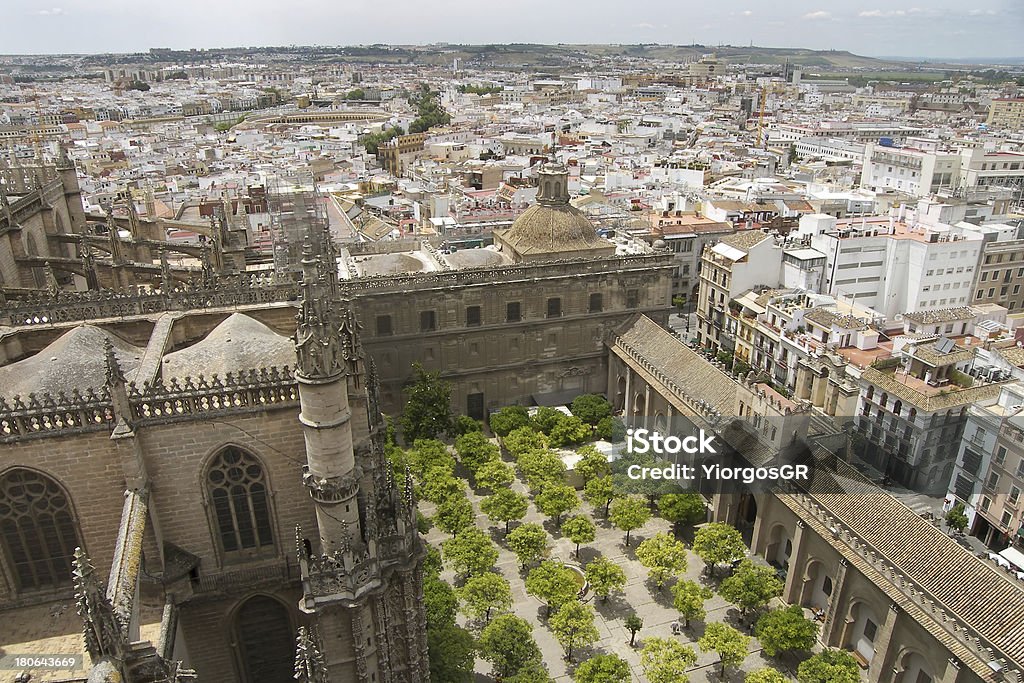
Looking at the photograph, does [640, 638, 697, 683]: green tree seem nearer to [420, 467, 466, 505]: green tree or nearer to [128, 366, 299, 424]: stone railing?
[420, 467, 466, 505]: green tree

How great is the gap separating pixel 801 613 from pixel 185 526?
81.2ft

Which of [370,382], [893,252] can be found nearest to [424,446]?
[370,382]

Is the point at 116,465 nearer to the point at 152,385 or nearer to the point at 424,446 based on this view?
the point at 152,385

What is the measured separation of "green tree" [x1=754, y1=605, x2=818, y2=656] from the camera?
96.4 ft

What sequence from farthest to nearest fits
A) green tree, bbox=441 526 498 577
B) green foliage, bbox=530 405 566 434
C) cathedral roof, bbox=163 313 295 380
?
green foliage, bbox=530 405 566 434
green tree, bbox=441 526 498 577
cathedral roof, bbox=163 313 295 380

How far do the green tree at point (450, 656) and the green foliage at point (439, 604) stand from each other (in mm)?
759

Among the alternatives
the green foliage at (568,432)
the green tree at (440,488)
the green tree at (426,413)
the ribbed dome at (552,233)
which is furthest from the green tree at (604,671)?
the ribbed dome at (552,233)

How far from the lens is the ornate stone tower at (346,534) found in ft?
53.5

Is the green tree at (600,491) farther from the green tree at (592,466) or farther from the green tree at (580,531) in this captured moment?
the green tree at (580,531)

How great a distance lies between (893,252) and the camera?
6097cm

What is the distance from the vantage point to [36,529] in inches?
693

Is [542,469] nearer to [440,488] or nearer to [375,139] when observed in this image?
[440,488]

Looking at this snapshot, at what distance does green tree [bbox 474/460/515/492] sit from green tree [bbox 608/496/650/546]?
20.0ft

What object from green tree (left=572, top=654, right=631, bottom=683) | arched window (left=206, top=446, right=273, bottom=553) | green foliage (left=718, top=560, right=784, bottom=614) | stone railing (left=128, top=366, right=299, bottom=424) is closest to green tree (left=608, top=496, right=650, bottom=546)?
green foliage (left=718, top=560, right=784, bottom=614)
